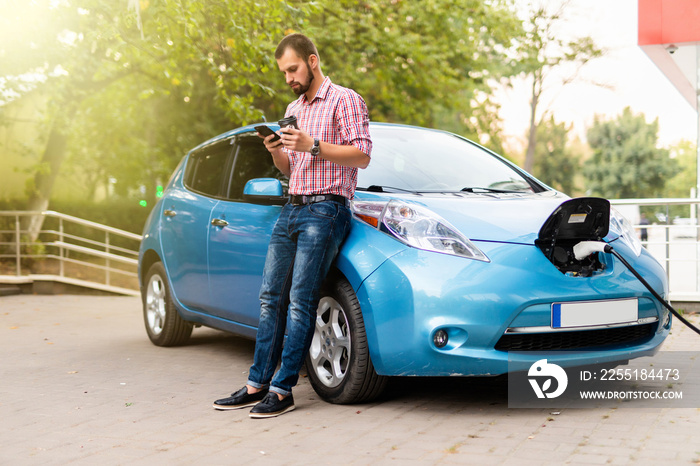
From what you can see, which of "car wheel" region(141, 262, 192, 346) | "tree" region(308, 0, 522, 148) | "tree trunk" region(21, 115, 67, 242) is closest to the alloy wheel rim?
"car wheel" region(141, 262, 192, 346)

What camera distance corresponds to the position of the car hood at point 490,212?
4043 millimetres

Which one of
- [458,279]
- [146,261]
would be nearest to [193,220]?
[146,261]

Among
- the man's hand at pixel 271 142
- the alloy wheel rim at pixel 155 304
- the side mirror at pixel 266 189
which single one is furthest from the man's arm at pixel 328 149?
the alloy wheel rim at pixel 155 304

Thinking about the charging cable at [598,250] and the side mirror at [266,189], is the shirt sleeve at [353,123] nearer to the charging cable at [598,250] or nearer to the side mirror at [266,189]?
the side mirror at [266,189]

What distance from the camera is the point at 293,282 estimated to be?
428 centimetres

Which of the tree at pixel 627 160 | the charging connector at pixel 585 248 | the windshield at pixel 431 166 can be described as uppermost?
the tree at pixel 627 160

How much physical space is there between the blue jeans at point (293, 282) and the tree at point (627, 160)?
164 feet

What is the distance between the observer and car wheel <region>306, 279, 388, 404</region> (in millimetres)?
4184

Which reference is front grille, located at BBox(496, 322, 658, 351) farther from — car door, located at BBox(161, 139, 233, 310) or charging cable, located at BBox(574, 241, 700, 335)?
car door, located at BBox(161, 139, 233, 310)

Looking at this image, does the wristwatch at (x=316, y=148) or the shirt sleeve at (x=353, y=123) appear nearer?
the wristwatch at (x=316, y=148)

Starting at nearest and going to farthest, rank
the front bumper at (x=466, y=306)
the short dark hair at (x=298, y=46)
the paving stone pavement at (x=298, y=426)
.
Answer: the paving stone pavement at (x=298, y=426) < the front bumper at (x=466, y=306) < the short dark hair at (x=298, y=46)

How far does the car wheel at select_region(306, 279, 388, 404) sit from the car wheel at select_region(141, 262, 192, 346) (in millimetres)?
2297

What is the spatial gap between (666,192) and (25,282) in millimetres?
49327

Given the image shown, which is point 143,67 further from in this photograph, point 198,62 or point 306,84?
point 306,84
